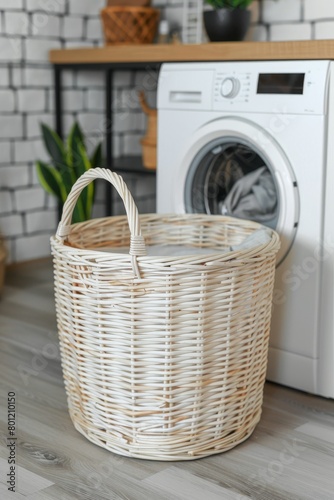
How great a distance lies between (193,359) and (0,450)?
17.3 inches

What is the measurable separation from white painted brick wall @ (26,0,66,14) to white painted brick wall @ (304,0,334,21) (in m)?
0.97

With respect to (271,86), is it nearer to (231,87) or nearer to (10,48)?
(231,87)

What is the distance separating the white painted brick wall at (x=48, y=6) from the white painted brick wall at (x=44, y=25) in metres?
0.02

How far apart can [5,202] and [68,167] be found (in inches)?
14.4

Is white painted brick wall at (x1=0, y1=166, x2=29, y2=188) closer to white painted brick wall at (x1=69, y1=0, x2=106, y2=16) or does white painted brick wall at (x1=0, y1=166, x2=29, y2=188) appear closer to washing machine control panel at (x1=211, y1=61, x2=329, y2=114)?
white painted brick wall at (x1=69, y1=0, x2=106, y2=16)

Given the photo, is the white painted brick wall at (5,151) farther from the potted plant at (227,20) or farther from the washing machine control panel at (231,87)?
the washing machine control panel at (231,87)

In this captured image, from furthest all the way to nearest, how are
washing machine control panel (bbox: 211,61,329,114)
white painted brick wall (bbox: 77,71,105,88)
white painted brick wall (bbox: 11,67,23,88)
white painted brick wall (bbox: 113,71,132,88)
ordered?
white painted brick wall (bbox: 113,71,132,88) → white painted brick wall (bbox: 77,71,105,88) → white painted brick wall (bbox: 11,67,23,88) → washing machine control panel (bbox: 211,61,329,114)

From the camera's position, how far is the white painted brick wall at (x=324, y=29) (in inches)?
95.2

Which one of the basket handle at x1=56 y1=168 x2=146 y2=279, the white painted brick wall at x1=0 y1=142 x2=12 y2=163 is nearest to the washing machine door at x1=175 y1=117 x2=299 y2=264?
the basket handle at x1=56 y1=168 x2=146 y2=279

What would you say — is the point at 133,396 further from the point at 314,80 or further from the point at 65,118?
the point at 65,118

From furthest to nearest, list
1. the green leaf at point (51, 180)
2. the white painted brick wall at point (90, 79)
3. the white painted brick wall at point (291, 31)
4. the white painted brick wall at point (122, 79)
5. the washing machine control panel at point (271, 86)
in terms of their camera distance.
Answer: the white painted brick wall at point (122, 79) → the white painted brick wall at point (90, 79) → the green leaf at point (51, 180) → the white painted brick wall at point (291, 31) → the washing machine control panel at point (271, 86)

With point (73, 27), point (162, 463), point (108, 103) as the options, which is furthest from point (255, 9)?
point (162, 463)

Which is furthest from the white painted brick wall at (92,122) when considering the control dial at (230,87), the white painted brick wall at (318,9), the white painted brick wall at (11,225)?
the control dial at (230,87)

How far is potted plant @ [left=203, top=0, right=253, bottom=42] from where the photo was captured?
2338mm
